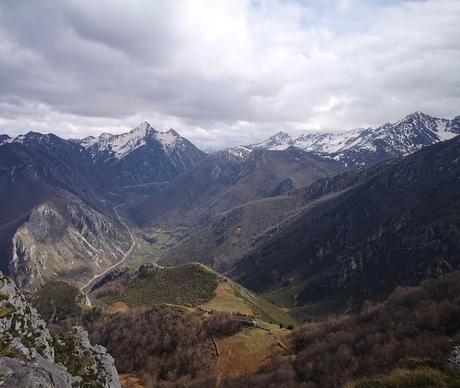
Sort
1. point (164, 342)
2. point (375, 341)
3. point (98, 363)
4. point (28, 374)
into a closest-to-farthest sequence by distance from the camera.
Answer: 1. point (28, 374)
2. point (98, 363)
3. point (375, 341)
4. point (164, 342)

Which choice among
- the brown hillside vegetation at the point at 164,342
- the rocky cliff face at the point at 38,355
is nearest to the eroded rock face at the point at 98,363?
the rocky cliff face at the point at 38,355

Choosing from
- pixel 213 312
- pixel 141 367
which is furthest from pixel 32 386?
pixel 213 312

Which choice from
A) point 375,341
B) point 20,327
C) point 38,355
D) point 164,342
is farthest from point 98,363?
point 164,342

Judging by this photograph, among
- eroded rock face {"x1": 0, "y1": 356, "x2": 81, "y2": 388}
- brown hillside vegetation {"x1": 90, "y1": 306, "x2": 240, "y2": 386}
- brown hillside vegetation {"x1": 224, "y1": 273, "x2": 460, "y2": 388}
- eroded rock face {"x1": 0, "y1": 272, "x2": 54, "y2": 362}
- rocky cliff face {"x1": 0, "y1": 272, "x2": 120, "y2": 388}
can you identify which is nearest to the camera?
eroded rock face {"x1": 0, "y1": 356, "x2": 81, "y2": 388}

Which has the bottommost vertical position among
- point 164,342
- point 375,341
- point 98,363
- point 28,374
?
point 164,342

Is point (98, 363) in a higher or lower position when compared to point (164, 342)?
higher

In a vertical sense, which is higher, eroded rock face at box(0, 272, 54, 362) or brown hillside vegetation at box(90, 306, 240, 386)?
eroded rock face at box(0, 272, 54, 362)

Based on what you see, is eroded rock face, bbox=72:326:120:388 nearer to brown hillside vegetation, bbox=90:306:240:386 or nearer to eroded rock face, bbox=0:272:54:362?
eroded rock face, bbox=0:272:54:362

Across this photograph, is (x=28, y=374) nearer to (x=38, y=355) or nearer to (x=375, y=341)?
(x=38, y=355)

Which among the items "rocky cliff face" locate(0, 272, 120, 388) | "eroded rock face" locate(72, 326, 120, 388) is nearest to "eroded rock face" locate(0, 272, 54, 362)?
"rocky cliff face" locate(0, 272, 120, 388)
